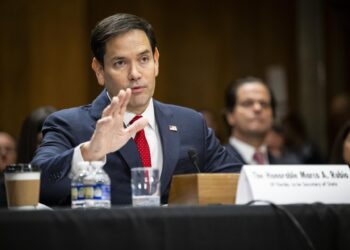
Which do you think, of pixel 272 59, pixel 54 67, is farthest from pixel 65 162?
pixel 272 59

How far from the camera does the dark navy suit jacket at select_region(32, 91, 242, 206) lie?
2.88 meters

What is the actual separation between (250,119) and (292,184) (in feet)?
8.88

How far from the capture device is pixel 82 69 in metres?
6.94

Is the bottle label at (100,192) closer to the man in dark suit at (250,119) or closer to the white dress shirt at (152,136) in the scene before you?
the white dress shirt at (152,136)

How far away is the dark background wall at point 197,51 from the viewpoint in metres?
6.83

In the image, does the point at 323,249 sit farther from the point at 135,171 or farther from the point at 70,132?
the point at 70,132

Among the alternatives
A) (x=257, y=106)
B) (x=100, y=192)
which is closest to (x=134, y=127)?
(x=100, y=192)

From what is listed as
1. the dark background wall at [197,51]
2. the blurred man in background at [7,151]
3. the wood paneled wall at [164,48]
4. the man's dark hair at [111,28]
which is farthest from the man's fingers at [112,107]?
the dark background wall at [197,51]

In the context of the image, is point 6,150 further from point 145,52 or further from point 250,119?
point 145,52

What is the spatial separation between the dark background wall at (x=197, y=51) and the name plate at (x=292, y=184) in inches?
176

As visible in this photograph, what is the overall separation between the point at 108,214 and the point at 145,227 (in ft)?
0.36

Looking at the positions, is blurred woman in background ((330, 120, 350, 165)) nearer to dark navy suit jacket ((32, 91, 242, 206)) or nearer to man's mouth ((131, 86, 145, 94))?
dark navy suit jacket ((32, 91, 242, 206))

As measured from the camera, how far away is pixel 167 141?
319 centimetres

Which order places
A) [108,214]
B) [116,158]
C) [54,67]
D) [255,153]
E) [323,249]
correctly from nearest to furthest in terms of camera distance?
[108,214]
[323,249]
[116,158]
[255,153]
[54,67]
